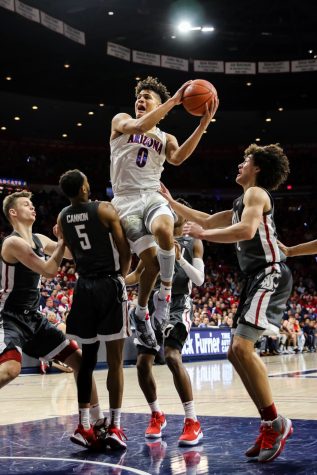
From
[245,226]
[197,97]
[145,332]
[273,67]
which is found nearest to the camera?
[245,226]

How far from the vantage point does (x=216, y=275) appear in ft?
80.9

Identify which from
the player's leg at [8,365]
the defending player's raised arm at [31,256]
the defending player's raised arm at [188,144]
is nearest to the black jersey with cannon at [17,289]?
the defending player's raised arm at [31,256]

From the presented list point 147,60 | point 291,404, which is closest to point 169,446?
point 291,404

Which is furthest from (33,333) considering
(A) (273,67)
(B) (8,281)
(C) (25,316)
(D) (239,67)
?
(A) (273,67)

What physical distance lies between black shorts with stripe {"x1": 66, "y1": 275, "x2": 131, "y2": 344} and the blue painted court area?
2.92ft

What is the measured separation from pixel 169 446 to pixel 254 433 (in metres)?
0.84

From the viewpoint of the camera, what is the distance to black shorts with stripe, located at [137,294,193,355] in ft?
19.1

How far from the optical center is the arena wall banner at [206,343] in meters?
16.4

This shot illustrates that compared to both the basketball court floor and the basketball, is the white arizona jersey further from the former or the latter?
the basketball court floor

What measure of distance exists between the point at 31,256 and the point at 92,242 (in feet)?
1.79

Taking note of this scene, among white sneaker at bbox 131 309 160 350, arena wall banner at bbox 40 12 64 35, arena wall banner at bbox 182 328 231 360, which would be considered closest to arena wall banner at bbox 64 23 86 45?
arena wall banner at bbox 40 12 64 35

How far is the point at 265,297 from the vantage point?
15.9 ft

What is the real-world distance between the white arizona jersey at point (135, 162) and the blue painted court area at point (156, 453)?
2122 mm

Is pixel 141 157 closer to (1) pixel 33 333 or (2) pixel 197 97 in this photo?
(2) pixel 197 97
